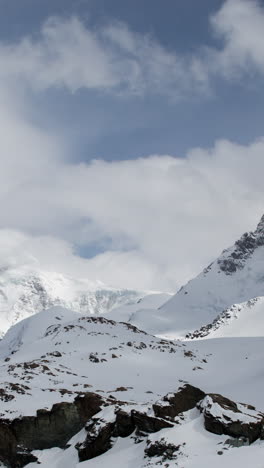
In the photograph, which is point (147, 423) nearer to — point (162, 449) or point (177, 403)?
point (162, 449)

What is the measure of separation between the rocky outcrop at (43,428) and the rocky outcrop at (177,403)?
4.71 metres

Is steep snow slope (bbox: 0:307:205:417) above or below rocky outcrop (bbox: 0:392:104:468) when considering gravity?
above

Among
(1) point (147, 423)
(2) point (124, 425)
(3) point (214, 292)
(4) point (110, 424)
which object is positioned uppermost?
(3) point (214, 292)

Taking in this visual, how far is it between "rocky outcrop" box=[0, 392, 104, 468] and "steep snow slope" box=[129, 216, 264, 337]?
109 meters

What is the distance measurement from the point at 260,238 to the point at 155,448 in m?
183

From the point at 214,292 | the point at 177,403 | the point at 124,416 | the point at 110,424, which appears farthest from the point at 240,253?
the point at 110,424

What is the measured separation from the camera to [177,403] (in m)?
25.2

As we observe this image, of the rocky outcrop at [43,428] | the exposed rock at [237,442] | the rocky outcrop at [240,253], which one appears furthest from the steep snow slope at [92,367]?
the rocky outcrop at [240,253]

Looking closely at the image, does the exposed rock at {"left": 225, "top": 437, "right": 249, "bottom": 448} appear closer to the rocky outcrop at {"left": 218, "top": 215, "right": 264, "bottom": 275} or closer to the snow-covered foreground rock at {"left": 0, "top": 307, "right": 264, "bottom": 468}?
the snow-covered foreground rock at {"left": 0, "top": 307, "right": 264, "bottom": 468}

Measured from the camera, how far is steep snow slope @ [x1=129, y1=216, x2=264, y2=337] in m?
→ 148

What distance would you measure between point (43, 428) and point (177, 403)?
7.17m

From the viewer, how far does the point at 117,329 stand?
7700cm

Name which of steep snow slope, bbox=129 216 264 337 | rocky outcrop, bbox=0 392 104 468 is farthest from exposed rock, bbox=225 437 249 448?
steep snow slope, bbox=129 216 264 337

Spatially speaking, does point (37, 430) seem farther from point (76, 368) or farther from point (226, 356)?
point (226, 356)
